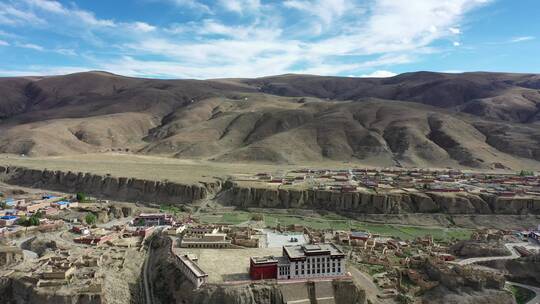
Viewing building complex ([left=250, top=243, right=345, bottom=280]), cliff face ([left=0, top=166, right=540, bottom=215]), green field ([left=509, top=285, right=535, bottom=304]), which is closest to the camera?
building complex ([left=250, top=243, right=345, bottom=280])

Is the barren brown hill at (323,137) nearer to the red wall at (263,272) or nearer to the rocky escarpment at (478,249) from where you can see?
the rocky escarpment at (478,249)

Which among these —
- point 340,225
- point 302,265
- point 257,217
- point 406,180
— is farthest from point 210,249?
point 406,180

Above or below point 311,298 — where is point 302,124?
above

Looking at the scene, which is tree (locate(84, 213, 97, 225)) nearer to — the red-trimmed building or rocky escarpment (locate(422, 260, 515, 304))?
the red-trimmed building

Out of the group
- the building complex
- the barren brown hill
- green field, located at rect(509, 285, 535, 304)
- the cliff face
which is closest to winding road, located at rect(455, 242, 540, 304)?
green field, located at rect(509, 285, 535, 304)

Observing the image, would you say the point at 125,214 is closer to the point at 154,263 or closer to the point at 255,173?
the point at 154,263

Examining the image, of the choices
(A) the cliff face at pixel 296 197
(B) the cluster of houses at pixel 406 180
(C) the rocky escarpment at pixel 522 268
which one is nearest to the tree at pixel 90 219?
(A) the cliff face at pixel 296 197

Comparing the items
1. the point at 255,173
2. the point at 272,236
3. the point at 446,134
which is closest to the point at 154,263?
the point at 272,236
